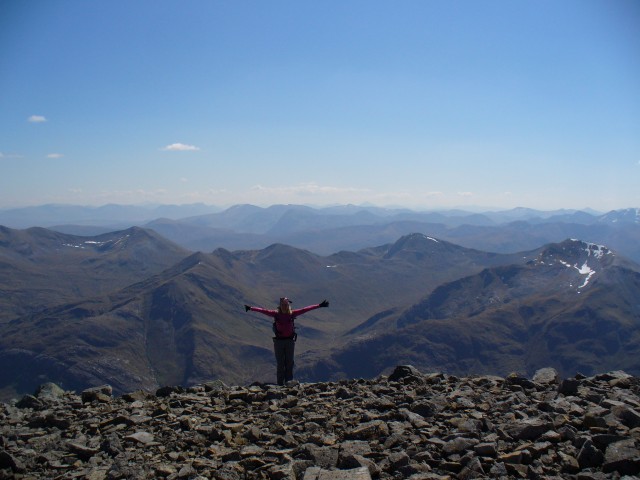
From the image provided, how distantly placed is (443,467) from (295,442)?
3976 mm

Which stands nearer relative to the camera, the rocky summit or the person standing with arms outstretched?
the rocky summit

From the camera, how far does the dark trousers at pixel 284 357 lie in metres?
22.2

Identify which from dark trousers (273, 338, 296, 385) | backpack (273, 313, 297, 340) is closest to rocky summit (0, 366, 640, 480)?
dark trousers (273, 338, 296, 385)

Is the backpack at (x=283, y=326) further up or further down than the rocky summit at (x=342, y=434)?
further up

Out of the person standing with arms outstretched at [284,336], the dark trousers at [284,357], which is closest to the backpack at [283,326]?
the person standing with arms outstretched at [284,336]

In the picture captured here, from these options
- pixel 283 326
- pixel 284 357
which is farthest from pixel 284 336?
pixel 284 357

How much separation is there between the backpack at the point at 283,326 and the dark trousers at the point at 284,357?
223mm

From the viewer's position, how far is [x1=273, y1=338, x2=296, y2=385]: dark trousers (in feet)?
72.7

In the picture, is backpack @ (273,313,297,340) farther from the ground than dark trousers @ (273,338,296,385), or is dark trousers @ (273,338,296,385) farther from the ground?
backpack @ (273,313,297,340)

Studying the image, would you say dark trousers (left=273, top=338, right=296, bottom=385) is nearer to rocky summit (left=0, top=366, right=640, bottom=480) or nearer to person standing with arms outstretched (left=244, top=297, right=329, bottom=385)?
person standing with arms outstretched (left=244, top=297, right=329, bottom=385)

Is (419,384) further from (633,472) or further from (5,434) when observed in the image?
(5,434)

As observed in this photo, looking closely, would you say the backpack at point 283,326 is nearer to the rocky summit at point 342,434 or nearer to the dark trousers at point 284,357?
the dark trousers at point 284,357

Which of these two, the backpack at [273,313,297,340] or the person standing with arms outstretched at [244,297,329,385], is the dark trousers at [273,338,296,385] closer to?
the person standing with arms outstretched at [244,297,329,385]

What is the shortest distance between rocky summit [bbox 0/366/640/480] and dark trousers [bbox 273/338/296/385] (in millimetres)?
2712
